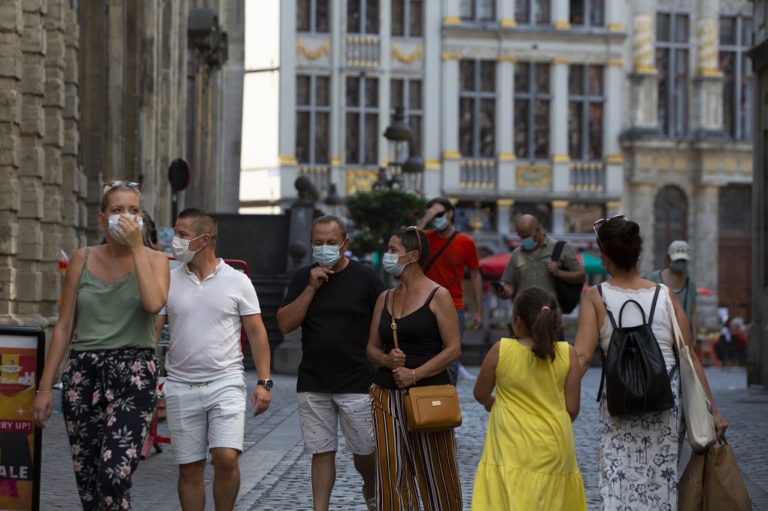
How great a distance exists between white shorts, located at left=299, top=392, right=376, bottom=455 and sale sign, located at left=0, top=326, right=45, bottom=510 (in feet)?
4.61

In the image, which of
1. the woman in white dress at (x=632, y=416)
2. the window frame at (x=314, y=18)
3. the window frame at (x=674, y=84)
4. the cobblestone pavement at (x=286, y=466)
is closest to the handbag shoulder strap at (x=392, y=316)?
the woman in white dress at (x=632, y=416)

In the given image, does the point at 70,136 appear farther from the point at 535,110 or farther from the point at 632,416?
the point at 535,110

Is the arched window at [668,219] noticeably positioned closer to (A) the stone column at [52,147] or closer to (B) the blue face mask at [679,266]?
(A) the stone column at [52,147]

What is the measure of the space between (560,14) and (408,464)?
148 ft

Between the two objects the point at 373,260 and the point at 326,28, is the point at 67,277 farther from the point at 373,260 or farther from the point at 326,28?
the point at 326,28

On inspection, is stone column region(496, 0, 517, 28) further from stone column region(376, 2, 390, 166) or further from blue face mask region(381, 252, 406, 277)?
blue face mask region(381, 252, 406, 277)

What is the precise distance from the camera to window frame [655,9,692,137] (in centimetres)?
5294

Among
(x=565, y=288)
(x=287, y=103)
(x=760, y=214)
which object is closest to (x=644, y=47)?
(x=287, y=103)

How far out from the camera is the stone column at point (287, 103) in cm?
5059

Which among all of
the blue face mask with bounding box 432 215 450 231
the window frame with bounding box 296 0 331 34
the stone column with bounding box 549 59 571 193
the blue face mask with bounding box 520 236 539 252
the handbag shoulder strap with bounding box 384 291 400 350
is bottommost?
the handbag shoulder strap with bounding box 384 291 400 350

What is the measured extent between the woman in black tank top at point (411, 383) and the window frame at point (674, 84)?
45416 millimetres

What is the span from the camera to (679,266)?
14.8 meters

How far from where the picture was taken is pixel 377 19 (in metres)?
51.3

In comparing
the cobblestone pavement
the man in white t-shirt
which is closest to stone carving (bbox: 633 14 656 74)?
the cobblestone pavement
